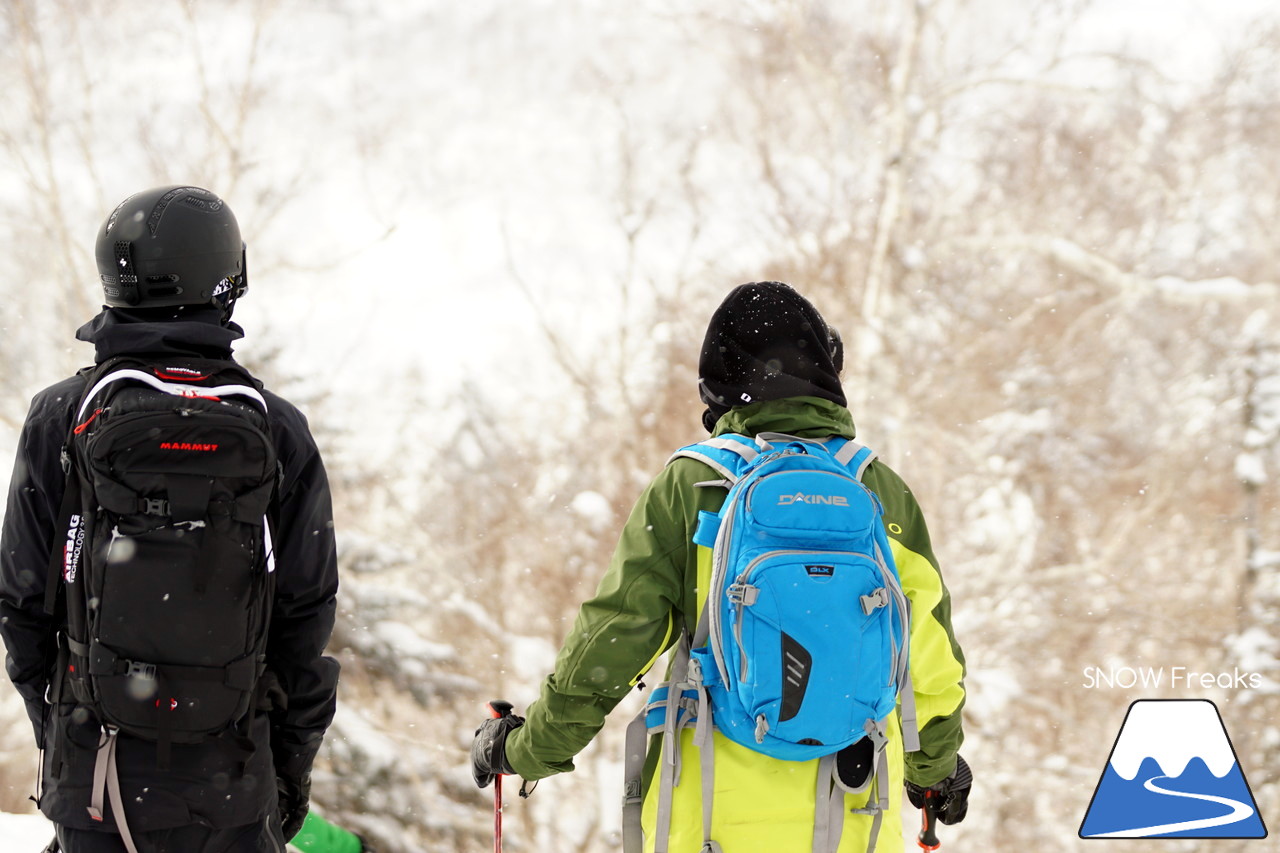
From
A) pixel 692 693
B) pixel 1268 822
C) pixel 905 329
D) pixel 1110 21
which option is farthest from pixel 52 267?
Result: pixel 1268 822

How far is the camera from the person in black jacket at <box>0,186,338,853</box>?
4.68 feet

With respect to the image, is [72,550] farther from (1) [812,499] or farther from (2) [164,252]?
(1) [812,499]

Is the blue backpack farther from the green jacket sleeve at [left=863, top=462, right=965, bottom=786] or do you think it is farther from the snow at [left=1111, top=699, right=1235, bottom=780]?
the snow at [left=1111, top=699, right=1235, bottom=780]

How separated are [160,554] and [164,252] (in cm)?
55

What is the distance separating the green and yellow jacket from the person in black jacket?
0.42m

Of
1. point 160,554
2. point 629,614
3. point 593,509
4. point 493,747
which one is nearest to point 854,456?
point 629,614

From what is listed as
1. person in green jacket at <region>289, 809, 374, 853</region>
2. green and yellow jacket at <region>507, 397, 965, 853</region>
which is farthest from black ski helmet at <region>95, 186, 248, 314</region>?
person in green jacket at <region>289, 809, 374, 853</region>

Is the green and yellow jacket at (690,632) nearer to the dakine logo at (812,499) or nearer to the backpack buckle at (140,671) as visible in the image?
the dakine logo at (812,499)

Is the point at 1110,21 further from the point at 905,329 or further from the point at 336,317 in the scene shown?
the point at 336,317

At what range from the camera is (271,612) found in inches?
62.4

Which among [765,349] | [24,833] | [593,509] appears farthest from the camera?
[593,509]

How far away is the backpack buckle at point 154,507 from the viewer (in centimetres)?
141
